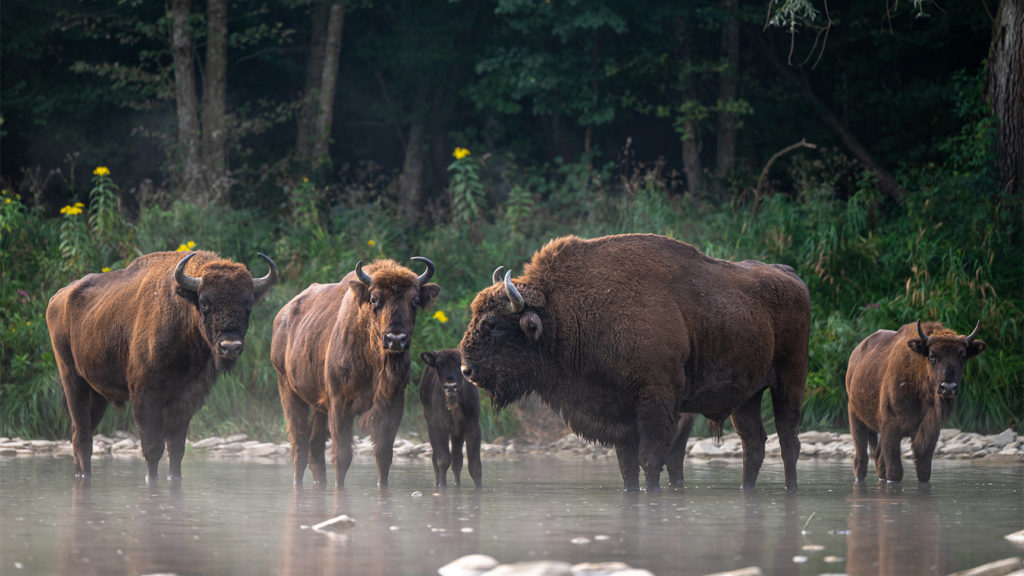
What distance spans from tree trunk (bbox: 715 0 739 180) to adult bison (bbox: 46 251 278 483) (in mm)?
14284

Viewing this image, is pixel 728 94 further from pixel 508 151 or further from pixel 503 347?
pixel 503 347

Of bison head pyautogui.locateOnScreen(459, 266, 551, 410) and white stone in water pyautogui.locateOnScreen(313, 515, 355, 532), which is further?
Answer: bison head pyautogui.locateOnScreen(459, 266, 551, 410)

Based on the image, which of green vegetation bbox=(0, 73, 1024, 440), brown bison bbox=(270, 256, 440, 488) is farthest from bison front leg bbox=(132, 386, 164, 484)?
green vegetation bbox=(0, 73, 1024, 440)

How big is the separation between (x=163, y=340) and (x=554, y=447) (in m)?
6.23

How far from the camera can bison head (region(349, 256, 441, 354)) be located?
10211 millimetres

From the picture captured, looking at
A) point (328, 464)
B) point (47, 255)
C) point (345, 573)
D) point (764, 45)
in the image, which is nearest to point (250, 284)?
point (328, 464)

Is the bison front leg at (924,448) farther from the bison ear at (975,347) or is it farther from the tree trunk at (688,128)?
the tree trunk at (688,128)

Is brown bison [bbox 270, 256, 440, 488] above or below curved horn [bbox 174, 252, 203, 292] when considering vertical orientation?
below

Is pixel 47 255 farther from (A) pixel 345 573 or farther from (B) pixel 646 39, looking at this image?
(A) pixel 345 573

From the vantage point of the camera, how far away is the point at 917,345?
1159cm

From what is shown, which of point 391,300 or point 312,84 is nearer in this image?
point 391,300

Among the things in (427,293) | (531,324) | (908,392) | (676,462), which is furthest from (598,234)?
(531,324)

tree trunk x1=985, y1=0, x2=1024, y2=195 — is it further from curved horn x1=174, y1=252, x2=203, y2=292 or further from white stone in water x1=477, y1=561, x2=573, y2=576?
white stone in water x1=477, y1=561, x2=573, y2=576

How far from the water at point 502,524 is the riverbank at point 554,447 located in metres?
2.47
